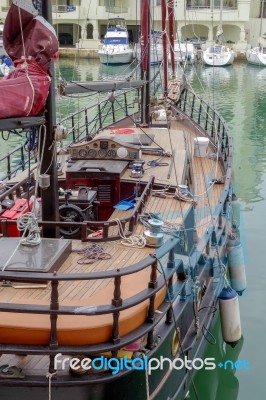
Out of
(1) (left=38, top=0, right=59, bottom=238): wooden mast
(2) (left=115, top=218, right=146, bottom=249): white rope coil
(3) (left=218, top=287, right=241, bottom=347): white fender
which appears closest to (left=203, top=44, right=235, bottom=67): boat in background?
(3) (left=218, top=287, right=241, bottom=347): white fender

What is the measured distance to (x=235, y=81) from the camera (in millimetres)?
49594

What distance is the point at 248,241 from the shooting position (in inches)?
601

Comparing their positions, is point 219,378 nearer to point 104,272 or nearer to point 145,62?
point 104,272

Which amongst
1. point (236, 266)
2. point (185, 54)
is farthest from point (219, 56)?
point (236, 266)


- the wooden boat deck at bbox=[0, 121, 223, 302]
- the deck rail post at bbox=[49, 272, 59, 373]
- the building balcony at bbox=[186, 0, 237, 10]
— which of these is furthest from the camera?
the building balcony at bbox=[186, 0, 237, 10]

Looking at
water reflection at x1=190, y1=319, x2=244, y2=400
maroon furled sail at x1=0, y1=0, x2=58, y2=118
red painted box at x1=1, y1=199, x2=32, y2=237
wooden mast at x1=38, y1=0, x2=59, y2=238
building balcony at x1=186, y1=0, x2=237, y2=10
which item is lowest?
water reflection at x1=190, y1=319, x2=244, y2=400

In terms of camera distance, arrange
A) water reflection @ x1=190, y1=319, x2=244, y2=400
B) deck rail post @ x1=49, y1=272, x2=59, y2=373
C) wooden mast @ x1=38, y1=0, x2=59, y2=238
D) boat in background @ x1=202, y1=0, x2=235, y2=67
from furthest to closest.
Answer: boat in background @ x1=202, y1=0, x2=235, y2=67, water reflection @ x1=190, y1=319, x2=244, y2=400, wooden mast @ x1=38, y1=0, x2=59, y2=238, deck rail post @ x1=49, y1=272, x2=59, y2=373

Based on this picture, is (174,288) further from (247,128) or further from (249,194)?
(247,128)

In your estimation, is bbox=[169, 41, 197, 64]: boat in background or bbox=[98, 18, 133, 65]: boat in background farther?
bbox=[98, 18, 133, 65]: boat in background

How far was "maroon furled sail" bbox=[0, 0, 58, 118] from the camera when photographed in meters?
6.25

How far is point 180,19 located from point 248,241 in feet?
170

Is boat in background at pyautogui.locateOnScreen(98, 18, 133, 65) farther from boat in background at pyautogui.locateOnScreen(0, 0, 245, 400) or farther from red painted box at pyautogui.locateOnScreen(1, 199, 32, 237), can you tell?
red painted box at pyautogui.locateOnScreen(1, 199, 32, 237)

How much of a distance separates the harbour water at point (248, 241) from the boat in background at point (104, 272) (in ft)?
2.59

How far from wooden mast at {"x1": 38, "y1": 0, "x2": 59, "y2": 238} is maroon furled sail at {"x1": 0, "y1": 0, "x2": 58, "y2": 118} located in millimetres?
262
